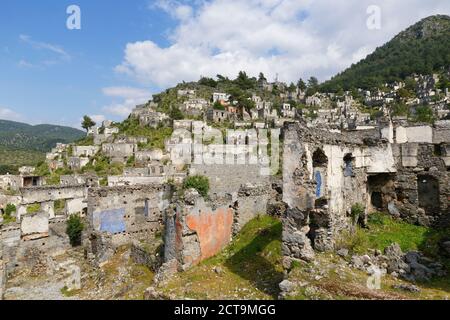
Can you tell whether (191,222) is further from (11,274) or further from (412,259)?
(11,274)

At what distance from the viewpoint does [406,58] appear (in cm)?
13788

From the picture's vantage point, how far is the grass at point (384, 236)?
12344 mm

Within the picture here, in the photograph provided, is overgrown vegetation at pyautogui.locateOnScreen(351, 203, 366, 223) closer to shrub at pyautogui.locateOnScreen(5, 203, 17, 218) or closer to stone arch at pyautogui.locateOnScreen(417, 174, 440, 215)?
stone arch at pyautogui.locateOnScreen(417, 174, 440, 215)

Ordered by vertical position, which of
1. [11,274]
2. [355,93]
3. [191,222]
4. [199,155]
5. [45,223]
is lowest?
[11,274]

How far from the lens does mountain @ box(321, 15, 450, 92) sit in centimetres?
12325

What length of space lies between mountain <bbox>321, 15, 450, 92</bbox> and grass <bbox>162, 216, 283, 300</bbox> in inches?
4969

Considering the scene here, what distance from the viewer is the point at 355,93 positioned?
4904 inches

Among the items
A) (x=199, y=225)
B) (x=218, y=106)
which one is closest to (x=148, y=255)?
(x=199, y=225)

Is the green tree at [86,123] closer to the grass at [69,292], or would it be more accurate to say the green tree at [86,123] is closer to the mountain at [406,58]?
the grass at [69,292]

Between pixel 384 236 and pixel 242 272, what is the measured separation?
225 inches

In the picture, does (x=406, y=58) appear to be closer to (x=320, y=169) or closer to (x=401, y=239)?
(x=401, y=239)

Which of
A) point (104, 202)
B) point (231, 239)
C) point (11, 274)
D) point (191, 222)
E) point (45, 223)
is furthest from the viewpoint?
point (45, 223)
